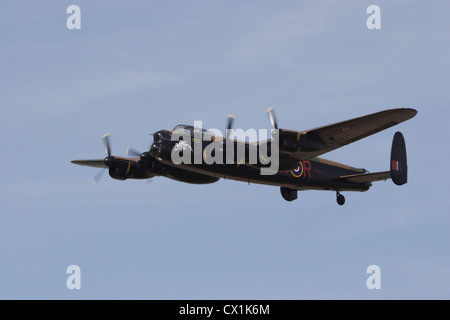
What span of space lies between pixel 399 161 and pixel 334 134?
7659 mm

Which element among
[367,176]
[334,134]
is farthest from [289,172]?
[367,176]

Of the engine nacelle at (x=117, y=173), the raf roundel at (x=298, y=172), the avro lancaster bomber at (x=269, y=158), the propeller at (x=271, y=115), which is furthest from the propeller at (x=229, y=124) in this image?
the engine nacelle at (x=117, y=173)

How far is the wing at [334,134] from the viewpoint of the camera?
38991mm

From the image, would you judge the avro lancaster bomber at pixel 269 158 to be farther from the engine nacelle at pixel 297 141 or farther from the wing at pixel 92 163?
the wing at pixel 92 163

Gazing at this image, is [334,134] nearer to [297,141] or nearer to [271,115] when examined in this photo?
[297,141]

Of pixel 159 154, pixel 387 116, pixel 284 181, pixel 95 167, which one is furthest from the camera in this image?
pixel 95 167

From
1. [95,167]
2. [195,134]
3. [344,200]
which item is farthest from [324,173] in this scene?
[95,167]

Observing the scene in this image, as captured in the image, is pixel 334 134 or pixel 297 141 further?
pixel 334 134

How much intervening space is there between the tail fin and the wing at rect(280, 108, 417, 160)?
5667 mm

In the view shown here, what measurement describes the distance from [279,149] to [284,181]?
15.1ft

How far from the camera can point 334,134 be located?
1593 inches

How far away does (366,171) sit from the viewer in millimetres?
48500

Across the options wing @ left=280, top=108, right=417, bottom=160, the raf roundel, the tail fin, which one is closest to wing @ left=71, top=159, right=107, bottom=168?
the raf roundel

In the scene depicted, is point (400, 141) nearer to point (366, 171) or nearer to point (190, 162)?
point (366, 171)
